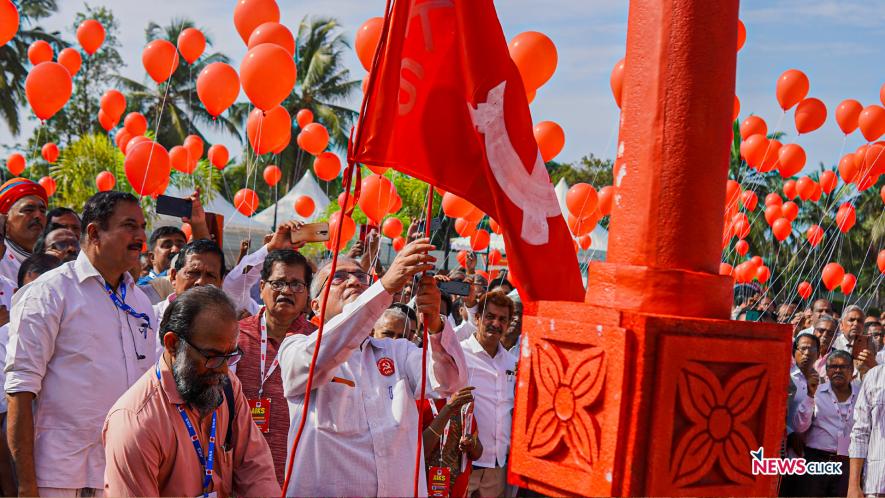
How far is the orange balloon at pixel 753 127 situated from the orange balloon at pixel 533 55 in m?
5.09

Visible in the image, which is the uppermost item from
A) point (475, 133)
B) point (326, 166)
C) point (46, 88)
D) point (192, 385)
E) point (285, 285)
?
point (46, 88)

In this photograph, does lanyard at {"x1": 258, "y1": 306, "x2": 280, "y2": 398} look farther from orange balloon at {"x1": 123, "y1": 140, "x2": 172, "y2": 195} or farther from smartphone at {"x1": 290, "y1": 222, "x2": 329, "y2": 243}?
orange balloon at {"x1": 123, "y1": 140, "x2": 172, "y2": 195}

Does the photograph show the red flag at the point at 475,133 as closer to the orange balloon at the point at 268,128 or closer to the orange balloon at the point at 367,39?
the orange balloon at the point at 367,39

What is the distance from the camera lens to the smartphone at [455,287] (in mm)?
4504

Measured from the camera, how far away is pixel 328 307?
3.67 meters

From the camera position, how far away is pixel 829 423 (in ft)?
24.8

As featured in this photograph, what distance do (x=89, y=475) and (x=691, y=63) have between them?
2.71 metres

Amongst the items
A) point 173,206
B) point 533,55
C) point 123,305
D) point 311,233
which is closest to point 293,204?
point 533,55

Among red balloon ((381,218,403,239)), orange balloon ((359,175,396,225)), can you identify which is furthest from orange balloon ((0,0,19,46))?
red balloon ((381,218,403,239))

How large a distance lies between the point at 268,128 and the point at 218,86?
0.62m

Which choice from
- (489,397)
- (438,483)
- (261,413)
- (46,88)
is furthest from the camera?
(46,88)

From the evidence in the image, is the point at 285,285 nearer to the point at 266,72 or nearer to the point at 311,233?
the point at 311,233

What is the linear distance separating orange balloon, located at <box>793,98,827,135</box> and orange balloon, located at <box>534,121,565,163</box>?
302 cm

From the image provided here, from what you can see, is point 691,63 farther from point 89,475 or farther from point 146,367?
point 89,475
